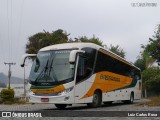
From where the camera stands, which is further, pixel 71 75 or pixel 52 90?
pixel 71 75

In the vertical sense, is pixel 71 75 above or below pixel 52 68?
below

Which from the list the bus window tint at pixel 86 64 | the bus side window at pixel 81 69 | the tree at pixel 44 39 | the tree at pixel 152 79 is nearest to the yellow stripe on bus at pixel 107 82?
the bus window tint at pixel 86 64

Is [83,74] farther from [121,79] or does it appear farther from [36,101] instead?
[121,79]

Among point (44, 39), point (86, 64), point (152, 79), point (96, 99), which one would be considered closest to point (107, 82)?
point (96, 99)

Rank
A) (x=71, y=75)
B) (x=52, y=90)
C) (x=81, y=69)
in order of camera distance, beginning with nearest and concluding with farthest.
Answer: (x=52, y=90) < (x=71, y=75) < (x=81, y=69)

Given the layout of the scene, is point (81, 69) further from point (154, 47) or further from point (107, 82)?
point (154, 47)

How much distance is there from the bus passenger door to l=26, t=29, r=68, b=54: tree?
3598cm

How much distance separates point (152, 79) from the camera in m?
58.6

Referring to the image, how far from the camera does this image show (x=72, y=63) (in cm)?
1731

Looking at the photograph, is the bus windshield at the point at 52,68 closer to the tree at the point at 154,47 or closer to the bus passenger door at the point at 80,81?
the bus passenger door at the point at 80,81

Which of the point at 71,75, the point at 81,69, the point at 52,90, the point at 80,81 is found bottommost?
the point at 52,90

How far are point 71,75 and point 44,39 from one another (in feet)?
125

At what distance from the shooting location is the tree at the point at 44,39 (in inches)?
2165

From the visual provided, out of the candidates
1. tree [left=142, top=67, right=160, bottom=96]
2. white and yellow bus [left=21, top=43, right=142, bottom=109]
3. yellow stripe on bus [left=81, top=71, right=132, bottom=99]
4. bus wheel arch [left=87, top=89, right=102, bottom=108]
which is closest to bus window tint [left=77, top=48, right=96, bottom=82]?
white and yellow bus [left=21, top=43, right=142, bottom=109]
